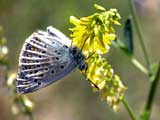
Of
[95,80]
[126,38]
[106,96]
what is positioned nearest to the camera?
[95,80]

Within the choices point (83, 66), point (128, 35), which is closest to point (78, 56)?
point (83, 66)

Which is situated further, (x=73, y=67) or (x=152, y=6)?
(x=152, y=6)

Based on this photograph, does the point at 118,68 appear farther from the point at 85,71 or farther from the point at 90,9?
the point at 85,71

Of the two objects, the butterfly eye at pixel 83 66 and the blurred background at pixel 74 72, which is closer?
the butterfly eye at pixel 83 66

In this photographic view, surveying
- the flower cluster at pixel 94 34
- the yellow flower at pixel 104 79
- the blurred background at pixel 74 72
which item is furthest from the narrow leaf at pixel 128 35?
the blurred background at pixel 74 72

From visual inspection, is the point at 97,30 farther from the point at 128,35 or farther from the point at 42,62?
the point at 128,35

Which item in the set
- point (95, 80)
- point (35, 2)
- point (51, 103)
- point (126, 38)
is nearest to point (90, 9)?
point (35, 2)

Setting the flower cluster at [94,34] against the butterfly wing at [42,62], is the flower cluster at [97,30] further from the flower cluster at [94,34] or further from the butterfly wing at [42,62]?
the butterfly wing at [42,62]
